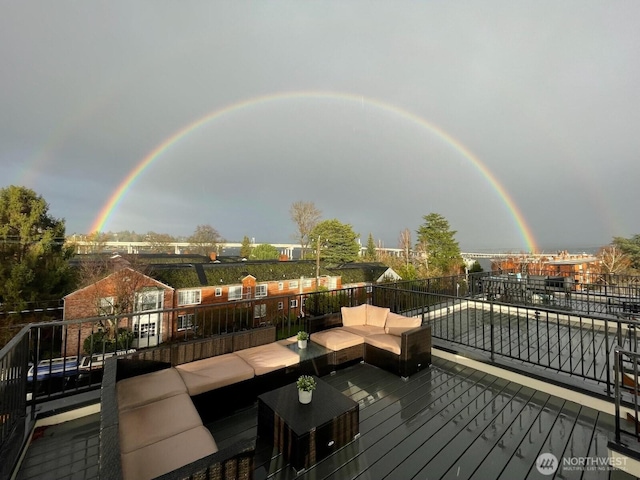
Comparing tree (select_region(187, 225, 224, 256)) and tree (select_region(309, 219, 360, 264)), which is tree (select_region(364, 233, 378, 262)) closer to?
tree (select_region(309, 219, 360, 264))

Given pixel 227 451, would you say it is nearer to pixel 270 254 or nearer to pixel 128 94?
pixel 128 94

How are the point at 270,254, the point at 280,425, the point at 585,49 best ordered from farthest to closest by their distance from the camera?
the point at 270,254, the point at 585,49, the point at 280,425

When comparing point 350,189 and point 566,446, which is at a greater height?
point 350,189

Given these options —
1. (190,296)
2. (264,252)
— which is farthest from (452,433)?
(264,252)

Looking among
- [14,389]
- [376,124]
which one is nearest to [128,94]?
[376,124]

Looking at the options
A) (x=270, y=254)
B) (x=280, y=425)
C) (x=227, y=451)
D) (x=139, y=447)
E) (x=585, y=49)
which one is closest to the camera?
(x=227, y=451)
